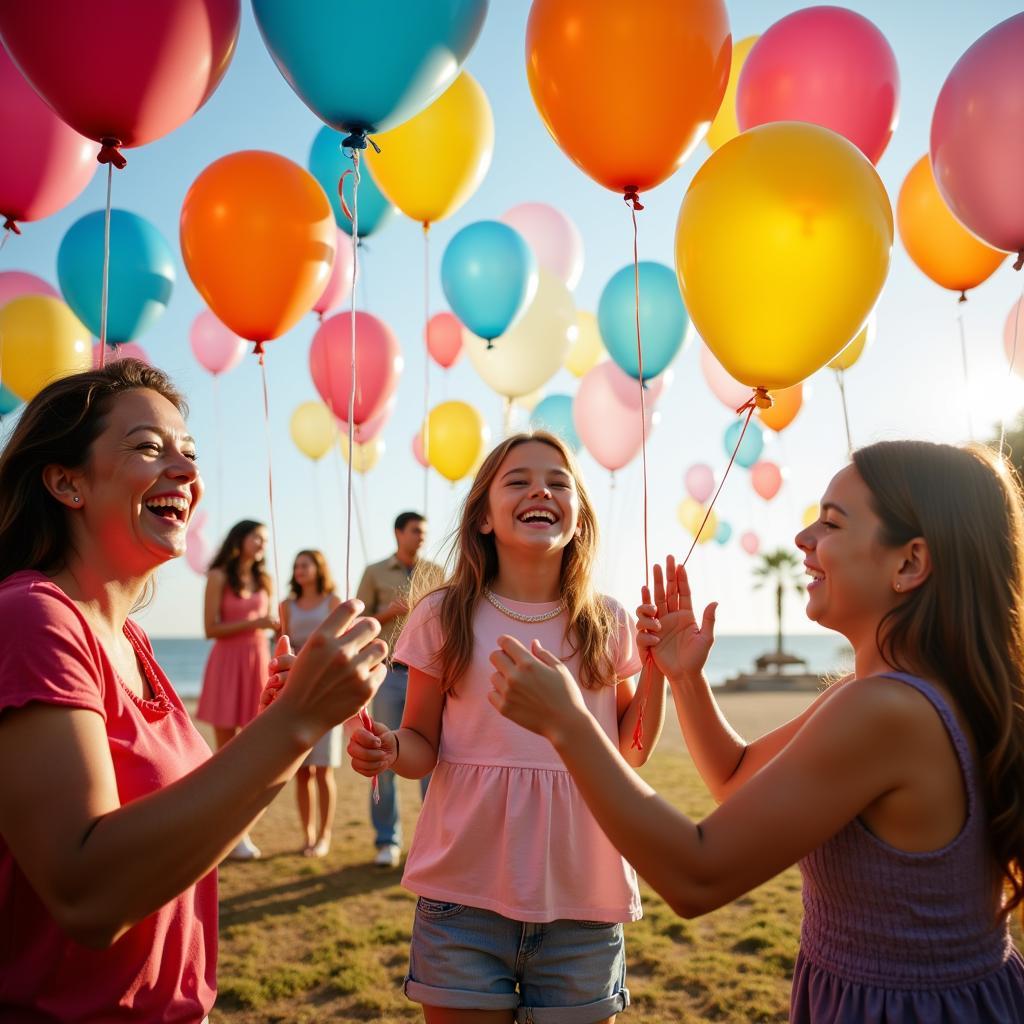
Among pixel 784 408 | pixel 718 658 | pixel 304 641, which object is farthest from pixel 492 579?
pixel 718 658

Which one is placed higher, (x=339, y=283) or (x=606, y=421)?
(x=339, y=283)

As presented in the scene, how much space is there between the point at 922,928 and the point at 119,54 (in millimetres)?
2930

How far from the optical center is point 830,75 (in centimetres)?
346

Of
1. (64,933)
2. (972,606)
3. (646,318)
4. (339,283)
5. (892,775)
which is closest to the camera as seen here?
(64,933)

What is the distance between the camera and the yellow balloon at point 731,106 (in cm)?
438

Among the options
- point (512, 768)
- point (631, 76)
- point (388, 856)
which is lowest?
point (388, 856)

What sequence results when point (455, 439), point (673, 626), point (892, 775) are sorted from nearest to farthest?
point (892, 775), point (673, 626), point (455, 439)

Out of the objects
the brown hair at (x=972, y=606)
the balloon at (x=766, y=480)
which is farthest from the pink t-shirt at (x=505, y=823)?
the balloon at (x=766, y=480)

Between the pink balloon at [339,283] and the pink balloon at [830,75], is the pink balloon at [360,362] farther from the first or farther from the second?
the pink balloon at [830,75]

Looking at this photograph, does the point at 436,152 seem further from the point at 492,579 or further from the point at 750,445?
the point at 750,445

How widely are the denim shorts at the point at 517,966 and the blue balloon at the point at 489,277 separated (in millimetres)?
3552

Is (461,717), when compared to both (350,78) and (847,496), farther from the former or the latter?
(350,78)

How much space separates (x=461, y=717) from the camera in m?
2.36

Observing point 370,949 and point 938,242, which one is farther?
point 938,242
